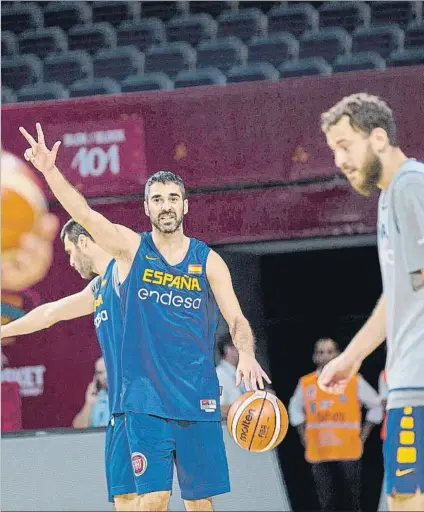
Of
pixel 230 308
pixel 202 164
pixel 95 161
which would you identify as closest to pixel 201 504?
pixel 230 308

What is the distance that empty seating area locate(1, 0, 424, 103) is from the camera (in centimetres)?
511

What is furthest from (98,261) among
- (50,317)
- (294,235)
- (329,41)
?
(329,41)

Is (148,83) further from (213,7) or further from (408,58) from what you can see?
(408,58)

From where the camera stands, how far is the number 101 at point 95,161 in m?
4.99

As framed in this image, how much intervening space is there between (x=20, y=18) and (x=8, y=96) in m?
0.52

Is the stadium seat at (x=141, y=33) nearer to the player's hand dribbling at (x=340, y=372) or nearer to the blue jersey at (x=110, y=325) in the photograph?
the blue jersey at (x=110, y=325)

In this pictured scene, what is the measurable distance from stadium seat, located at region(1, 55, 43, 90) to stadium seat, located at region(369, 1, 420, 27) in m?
1.68

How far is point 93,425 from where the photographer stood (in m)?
4.82

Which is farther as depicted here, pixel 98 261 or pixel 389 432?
pixel 98 261

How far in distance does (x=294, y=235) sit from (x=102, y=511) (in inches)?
60.2

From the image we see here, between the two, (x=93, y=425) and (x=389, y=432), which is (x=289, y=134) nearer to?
(x=93, y=425)

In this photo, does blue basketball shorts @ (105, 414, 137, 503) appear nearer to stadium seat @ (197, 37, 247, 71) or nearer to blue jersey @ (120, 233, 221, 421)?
blue jersey @ (120, 233, 221, 421)

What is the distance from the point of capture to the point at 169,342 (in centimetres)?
423

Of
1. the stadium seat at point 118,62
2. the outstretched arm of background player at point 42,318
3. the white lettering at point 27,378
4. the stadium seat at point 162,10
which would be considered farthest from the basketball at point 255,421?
the stadium seat at point 162,10
